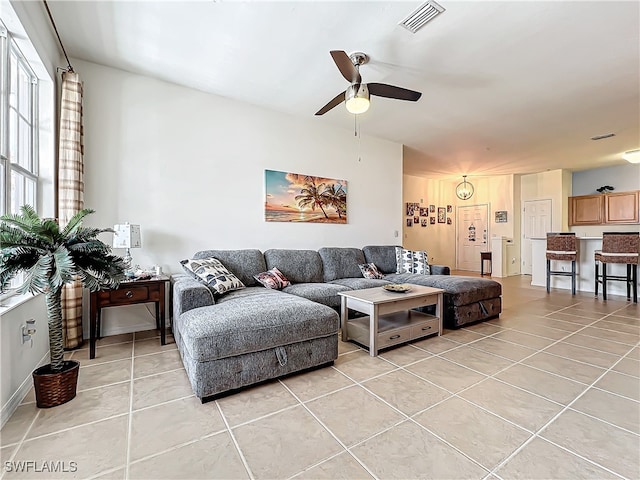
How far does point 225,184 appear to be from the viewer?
3.75m

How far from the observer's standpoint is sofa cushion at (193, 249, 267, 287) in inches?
135

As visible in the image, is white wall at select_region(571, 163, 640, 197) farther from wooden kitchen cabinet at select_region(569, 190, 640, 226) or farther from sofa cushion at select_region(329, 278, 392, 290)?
sofa cushion at select_region(329, 278, 392, 290)

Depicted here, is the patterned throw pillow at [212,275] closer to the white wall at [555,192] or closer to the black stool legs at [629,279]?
the black stool legs at [629,279]

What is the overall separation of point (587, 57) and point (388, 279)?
305 cm

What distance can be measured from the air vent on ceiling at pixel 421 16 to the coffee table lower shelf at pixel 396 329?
2537 mm

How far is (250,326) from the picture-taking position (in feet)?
6.65

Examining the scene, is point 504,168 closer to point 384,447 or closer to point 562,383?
point 562,383

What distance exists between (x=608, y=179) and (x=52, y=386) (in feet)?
33.7

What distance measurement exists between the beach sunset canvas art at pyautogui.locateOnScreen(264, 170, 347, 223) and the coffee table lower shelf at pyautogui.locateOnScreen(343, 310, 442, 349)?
71.9 inches

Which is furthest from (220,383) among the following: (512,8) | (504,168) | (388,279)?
(504,168)

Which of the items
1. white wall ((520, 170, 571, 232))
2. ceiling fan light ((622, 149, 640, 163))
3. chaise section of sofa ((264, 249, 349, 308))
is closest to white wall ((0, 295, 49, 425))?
chaise section of sofa ((264, 249, 349, 308))

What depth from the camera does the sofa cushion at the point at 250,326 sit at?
190 cm

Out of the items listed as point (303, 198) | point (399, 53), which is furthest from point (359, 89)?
point (303, 198)

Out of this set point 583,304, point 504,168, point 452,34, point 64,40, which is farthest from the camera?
point 504,168
